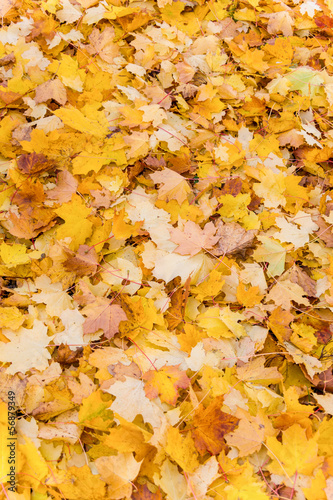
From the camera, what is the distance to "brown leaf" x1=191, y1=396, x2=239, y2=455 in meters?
1.17

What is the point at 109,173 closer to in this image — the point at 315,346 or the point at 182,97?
the point at 182,97

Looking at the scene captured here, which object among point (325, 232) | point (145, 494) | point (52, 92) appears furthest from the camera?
point (52, 92)

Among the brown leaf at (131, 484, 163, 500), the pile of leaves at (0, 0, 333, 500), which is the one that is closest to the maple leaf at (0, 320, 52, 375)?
the pile of leaves at (0, 0, 333, 500)

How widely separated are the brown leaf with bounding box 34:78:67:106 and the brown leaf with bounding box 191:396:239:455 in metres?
1.66

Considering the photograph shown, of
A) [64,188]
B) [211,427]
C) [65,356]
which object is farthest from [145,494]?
[64,188]

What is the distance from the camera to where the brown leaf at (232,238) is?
1593 millimetres

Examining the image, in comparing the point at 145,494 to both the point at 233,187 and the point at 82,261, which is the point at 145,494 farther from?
the point at 233,187

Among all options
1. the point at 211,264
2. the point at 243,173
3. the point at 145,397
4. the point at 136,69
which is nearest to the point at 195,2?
the point at 136,69

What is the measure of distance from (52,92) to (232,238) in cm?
123

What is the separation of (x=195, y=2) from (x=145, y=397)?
2.42 metres

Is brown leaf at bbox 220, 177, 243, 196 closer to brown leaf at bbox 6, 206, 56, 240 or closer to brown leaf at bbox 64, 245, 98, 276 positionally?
brown leaf at bbox 64, 245, 98, 276

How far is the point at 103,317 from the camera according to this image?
1407mm

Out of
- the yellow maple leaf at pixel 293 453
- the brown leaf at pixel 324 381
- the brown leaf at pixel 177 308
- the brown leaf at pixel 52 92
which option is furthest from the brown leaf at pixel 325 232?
the brown leaf at pixel 52 92

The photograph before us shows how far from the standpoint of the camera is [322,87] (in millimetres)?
2062
